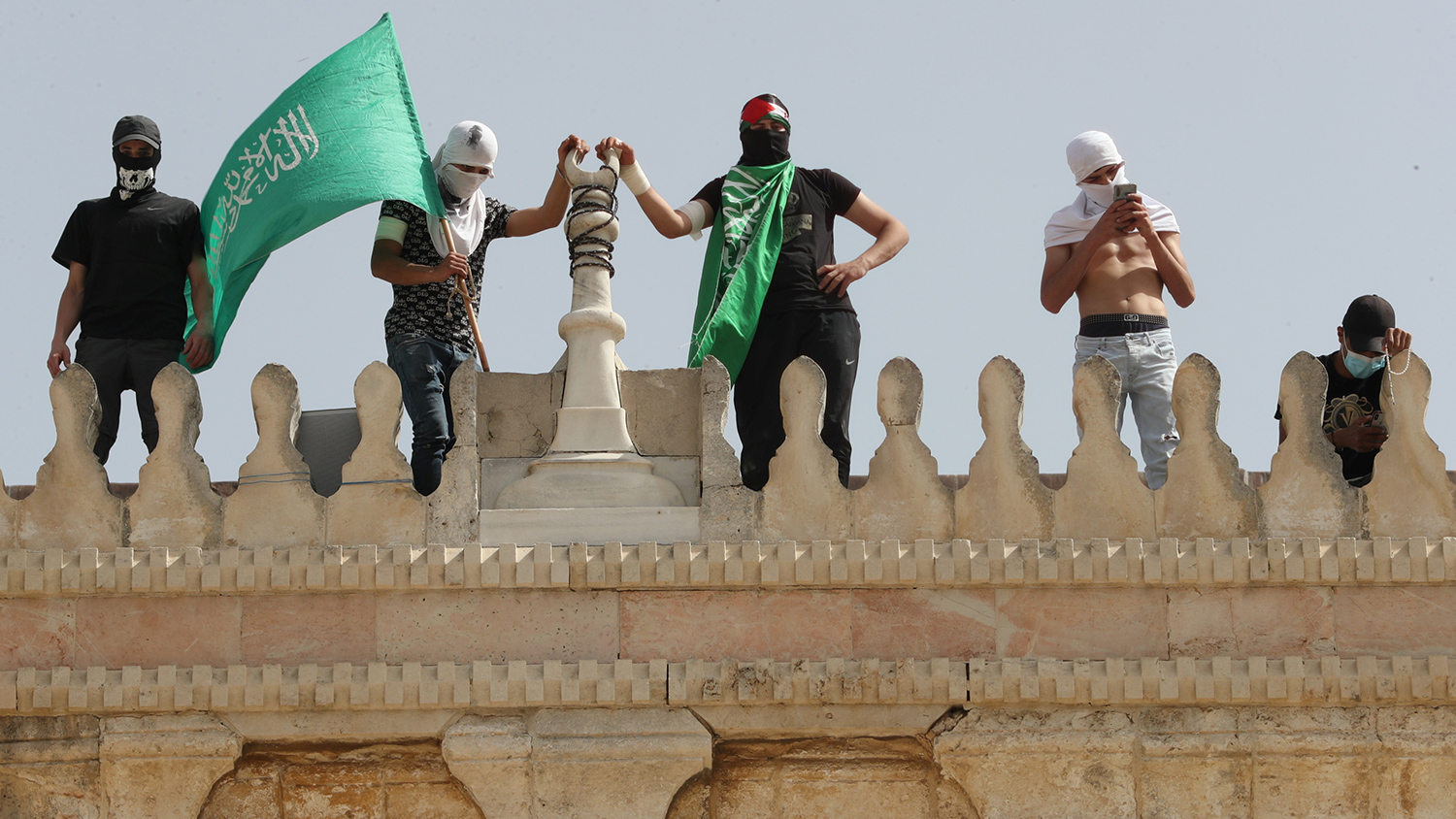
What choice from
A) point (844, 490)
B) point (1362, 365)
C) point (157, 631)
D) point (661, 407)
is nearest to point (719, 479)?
point (844, 490)

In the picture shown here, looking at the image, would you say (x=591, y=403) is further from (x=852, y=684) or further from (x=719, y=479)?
(x=852, y=684)

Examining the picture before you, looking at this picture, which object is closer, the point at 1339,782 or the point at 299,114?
the point at 1339,782

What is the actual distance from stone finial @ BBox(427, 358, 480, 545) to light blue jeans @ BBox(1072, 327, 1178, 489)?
309 cm

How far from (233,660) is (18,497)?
1.92 m

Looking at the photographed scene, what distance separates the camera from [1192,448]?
838cm

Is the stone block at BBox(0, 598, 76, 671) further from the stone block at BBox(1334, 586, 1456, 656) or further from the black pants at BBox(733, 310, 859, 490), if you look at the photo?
the stone block at BBox(1334, 586, 1456, 656)

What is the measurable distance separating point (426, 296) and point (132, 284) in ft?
5.07

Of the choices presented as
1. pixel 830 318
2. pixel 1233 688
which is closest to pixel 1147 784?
pixel 1233 688

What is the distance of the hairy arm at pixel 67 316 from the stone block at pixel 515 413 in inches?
88.9

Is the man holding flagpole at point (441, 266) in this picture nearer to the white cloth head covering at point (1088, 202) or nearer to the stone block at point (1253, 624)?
the white cloth head covering at point (1088, 202)

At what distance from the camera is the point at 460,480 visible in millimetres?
8422

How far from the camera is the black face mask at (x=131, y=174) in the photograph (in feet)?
30.6

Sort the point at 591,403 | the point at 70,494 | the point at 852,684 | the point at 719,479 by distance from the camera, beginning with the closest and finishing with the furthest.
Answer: the point at 852,684
the point at 719,479
the point at 70,494
the point at 591,403

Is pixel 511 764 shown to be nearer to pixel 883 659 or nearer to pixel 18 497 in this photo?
pixel 883 659
